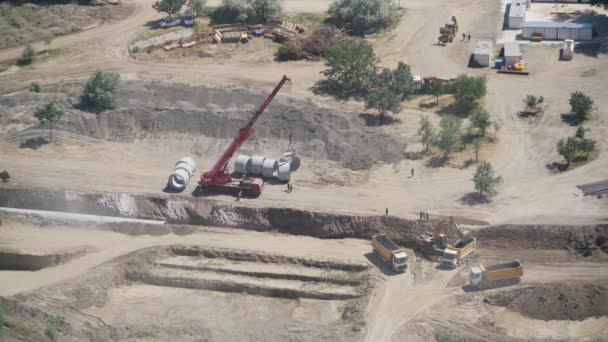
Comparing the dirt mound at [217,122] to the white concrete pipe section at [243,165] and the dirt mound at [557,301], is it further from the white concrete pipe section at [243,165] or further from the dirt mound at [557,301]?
the dirt mound at [557,301]

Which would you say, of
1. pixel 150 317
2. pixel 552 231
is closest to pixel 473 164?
pixel 552 231

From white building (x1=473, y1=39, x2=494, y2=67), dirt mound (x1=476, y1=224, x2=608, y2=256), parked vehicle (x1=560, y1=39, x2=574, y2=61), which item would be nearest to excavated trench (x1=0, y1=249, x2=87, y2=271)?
dirt mound (x1=476, y1=224, x2=608, y2=256)

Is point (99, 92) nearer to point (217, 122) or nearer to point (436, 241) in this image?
point (217, 122)

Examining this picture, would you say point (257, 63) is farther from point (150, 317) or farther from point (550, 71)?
point (150, 317)

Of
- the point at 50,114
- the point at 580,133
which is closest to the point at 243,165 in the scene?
the point at 50,114

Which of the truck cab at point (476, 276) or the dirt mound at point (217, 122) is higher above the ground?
the dirt mound at point (217, 122)

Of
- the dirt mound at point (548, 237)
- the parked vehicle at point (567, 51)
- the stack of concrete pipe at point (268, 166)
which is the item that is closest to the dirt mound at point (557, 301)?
the dirt mound at point (548, 237)

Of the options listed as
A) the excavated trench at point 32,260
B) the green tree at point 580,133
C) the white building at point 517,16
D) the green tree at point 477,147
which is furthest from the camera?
the white building at point 517,16
